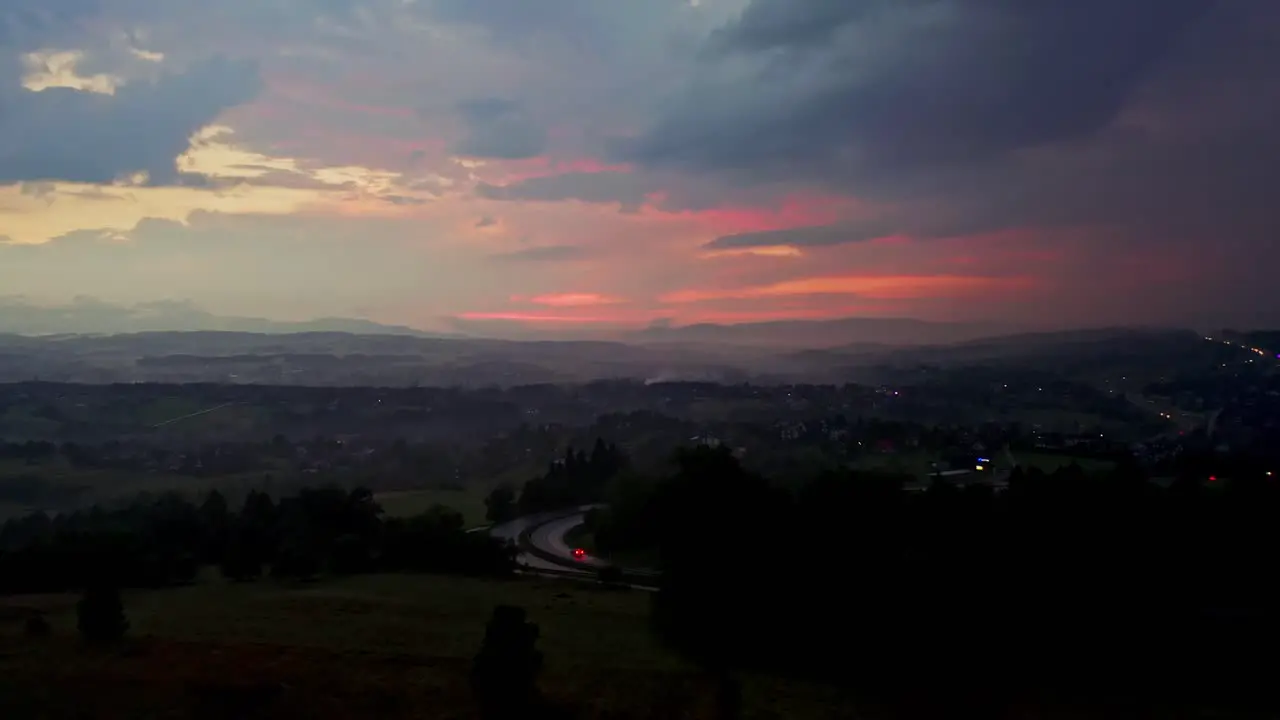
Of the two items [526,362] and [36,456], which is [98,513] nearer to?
[36,456]

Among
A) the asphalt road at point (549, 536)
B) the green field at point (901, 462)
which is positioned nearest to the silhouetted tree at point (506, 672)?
the asphalt road at point (549, 536)

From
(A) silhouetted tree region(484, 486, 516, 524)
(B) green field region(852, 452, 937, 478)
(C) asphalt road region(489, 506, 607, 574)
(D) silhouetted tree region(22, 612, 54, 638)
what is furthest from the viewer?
(B) green field region(852, 452, 937, 478)

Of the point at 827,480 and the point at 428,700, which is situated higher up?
the point at 827,480

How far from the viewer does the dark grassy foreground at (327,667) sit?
17.7 m

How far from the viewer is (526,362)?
454 feet

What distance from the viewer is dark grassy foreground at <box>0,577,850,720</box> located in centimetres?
1767

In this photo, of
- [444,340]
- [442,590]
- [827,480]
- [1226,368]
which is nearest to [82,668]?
[442,590]

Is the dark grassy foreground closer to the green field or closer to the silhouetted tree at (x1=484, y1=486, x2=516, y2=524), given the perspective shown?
the silhouetted tree at (x1=484, y1=486, x2=516, y2=524)

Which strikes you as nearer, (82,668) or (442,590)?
(82,668)

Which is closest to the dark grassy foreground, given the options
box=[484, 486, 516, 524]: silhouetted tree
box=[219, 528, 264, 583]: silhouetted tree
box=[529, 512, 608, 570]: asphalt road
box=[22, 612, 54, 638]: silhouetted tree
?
box=[22, 612, 54, 638]: silhouetted tree

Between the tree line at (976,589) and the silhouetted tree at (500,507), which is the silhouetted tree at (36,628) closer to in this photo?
the tree line at (976,589)

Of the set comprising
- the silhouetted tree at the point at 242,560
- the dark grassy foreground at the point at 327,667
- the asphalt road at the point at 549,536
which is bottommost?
the asphalt road at the point at 549,536

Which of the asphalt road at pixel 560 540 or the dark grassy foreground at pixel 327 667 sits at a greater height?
the dark grassy foreground at pixel 327 667

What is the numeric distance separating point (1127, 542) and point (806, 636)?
10.3 metres
